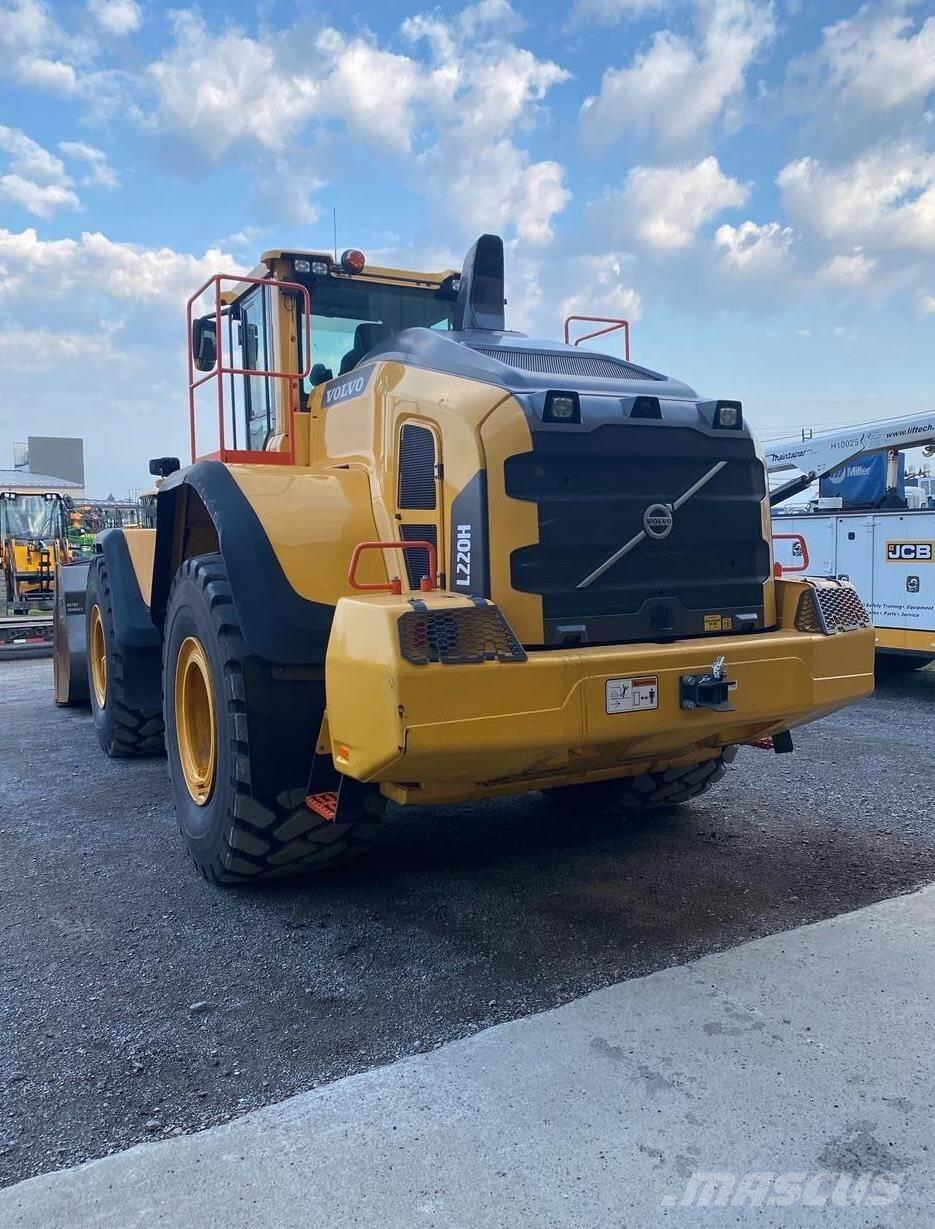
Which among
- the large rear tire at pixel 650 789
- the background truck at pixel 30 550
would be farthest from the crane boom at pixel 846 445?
the background truck at pixel 30 550

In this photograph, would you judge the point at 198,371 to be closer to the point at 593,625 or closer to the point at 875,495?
the point at 593,625

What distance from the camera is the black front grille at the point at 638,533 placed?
3635 millimetres

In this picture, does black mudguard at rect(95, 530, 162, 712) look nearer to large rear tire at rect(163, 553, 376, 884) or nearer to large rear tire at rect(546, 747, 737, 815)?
large rear tire at rect(163, 553, 376, 884)

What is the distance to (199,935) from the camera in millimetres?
3818

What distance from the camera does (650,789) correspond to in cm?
514

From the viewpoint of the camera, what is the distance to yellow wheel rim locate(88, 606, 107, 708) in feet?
24.2

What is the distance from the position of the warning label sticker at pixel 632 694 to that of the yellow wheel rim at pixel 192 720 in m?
1.98

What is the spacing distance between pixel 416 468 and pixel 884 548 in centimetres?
742

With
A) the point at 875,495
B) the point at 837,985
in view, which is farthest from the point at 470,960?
the point at 875,495

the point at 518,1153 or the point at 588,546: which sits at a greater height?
the point at 588,546

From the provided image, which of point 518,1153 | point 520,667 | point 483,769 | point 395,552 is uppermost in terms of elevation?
point 395,552

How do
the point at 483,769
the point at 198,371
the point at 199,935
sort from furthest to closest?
1. the point at 198,371
2. the point at 199,935
3. the point at 483,769

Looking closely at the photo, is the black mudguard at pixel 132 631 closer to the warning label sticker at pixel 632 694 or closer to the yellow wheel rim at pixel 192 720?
the yellow wheel rim at pixel 192 720

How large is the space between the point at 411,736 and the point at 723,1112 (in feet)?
4.46
